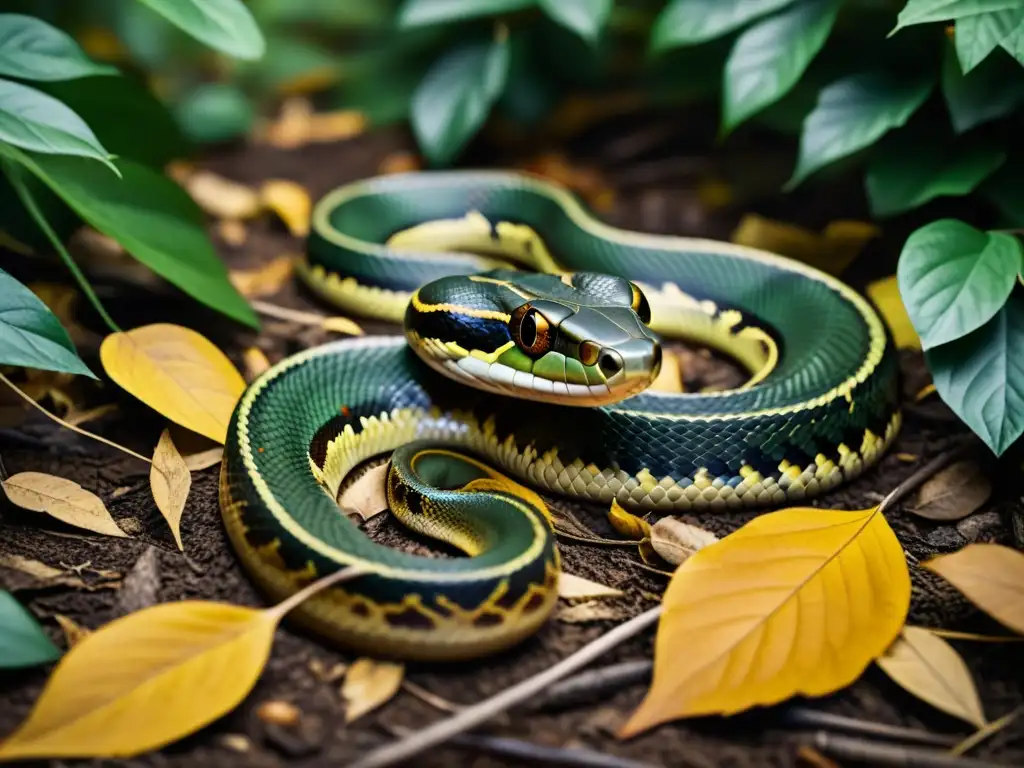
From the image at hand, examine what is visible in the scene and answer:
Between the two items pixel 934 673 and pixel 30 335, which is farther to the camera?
pixel 30 335

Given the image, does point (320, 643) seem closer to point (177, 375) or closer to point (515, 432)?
point (515, 432)

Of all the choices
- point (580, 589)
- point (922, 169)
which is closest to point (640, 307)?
point (580, 589)

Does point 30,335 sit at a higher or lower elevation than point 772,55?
lower

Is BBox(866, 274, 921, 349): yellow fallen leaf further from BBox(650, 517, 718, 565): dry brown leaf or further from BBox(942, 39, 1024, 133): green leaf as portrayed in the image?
BBox(650, 517, 718, 565): dry brown leaf

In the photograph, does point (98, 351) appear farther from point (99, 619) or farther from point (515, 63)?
point (515, 63)

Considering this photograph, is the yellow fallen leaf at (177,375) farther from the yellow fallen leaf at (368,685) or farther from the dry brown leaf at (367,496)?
the yellow fallen leaf at (368,685)

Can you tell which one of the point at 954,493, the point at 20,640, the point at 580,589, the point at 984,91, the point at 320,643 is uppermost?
the point at 984,91

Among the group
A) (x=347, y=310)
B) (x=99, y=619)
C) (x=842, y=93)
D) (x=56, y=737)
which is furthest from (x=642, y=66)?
(x=56, y=737)

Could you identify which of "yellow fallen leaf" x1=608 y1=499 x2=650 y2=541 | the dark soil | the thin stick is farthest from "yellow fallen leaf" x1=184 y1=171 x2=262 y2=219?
"yellow fallen leaf" x1=608 y1=499 x2=650 y2=541
